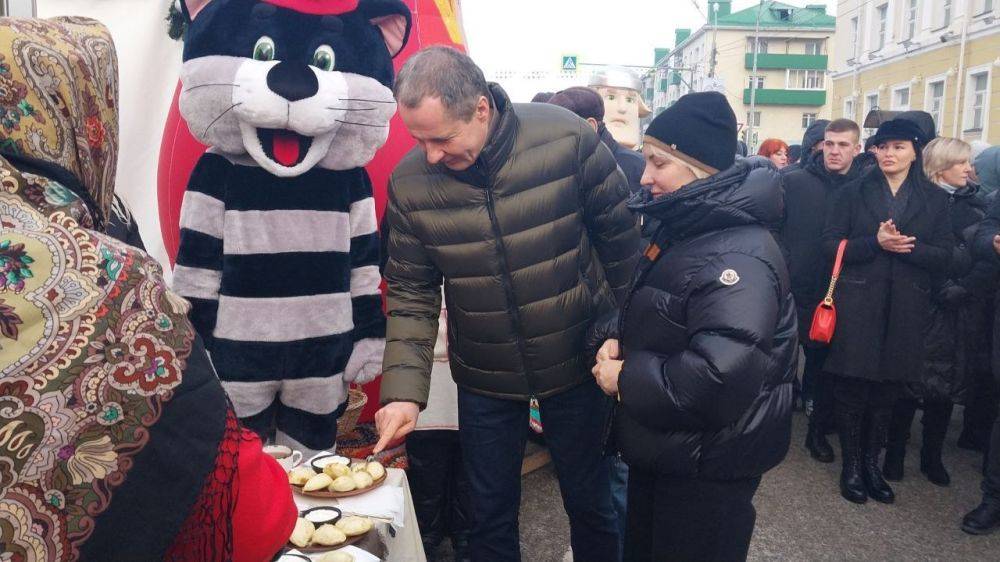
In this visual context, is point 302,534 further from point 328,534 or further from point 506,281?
point 506,281

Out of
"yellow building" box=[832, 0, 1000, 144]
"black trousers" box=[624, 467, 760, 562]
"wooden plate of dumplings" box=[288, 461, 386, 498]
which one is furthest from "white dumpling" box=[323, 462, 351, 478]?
"yellow building" box=[832, 0, 1000, 144]

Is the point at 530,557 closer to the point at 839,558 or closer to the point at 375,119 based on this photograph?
the point at 839,558

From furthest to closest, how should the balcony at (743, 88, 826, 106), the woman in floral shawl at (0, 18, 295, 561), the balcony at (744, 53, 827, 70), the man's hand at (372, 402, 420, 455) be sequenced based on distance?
the balcony at (744, 53, 827, 70), the balcony at (743, 88, 826, 106), the man's hand at (372, 402, 420, 455), the woman in floral shawl at (0, 18, 295, 561)

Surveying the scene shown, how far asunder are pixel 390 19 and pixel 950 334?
341cm

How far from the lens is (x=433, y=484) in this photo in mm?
3264

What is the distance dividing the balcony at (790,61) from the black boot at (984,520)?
49867 mm

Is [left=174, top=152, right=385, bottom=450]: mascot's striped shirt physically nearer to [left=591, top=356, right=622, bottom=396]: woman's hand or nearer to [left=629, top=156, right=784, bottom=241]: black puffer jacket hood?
[left=591, top=356, right=622, bottom=396]: woman's hand

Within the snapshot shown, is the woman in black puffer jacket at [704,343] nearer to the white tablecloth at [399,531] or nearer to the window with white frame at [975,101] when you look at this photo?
the white tablecloth at [399,531]

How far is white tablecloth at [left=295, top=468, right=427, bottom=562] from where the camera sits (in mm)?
1904

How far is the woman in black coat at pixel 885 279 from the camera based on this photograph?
3.72 m

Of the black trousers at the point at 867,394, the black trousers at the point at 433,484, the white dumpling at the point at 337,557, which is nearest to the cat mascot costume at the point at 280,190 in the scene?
the black trousers at the point at 433,484

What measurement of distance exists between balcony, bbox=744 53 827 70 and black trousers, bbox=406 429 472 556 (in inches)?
1999

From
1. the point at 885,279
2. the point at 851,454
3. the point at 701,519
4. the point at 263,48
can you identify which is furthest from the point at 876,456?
the point at 263,48

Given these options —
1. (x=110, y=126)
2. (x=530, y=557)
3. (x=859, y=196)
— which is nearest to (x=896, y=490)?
(x=859, y=196)
